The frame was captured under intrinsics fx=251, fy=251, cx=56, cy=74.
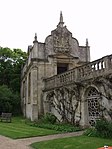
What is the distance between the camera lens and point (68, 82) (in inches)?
766

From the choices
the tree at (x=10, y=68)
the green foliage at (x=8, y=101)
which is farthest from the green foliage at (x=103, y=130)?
the tree at (x=10, y=68)

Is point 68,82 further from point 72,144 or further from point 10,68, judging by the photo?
point 10,68

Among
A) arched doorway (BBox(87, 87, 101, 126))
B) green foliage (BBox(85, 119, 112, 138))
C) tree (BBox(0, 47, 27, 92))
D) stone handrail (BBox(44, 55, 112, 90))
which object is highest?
tree (BBox(0, 47, 27, 92))

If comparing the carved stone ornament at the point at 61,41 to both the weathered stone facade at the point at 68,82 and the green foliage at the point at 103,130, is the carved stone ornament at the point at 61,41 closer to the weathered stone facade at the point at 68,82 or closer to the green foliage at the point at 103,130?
the weathered stone facade at the point at 68,82

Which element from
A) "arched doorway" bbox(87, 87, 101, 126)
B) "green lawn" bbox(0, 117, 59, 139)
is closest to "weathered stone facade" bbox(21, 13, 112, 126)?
"arched doorway" bbox(87, 87, 101, 126)

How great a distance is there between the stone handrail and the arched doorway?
1098mm

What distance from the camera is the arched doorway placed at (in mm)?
16369

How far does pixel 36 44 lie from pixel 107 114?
13192mm

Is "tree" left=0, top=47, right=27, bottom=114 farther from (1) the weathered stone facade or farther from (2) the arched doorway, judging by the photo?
(2) the arched doorway

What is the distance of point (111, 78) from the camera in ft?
47.8

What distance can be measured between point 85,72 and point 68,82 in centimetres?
242

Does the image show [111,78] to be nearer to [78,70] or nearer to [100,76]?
[100,76]

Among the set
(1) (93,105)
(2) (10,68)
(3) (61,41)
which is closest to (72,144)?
(1) (93,105)

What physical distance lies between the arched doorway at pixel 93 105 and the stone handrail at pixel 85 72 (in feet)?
3.60
